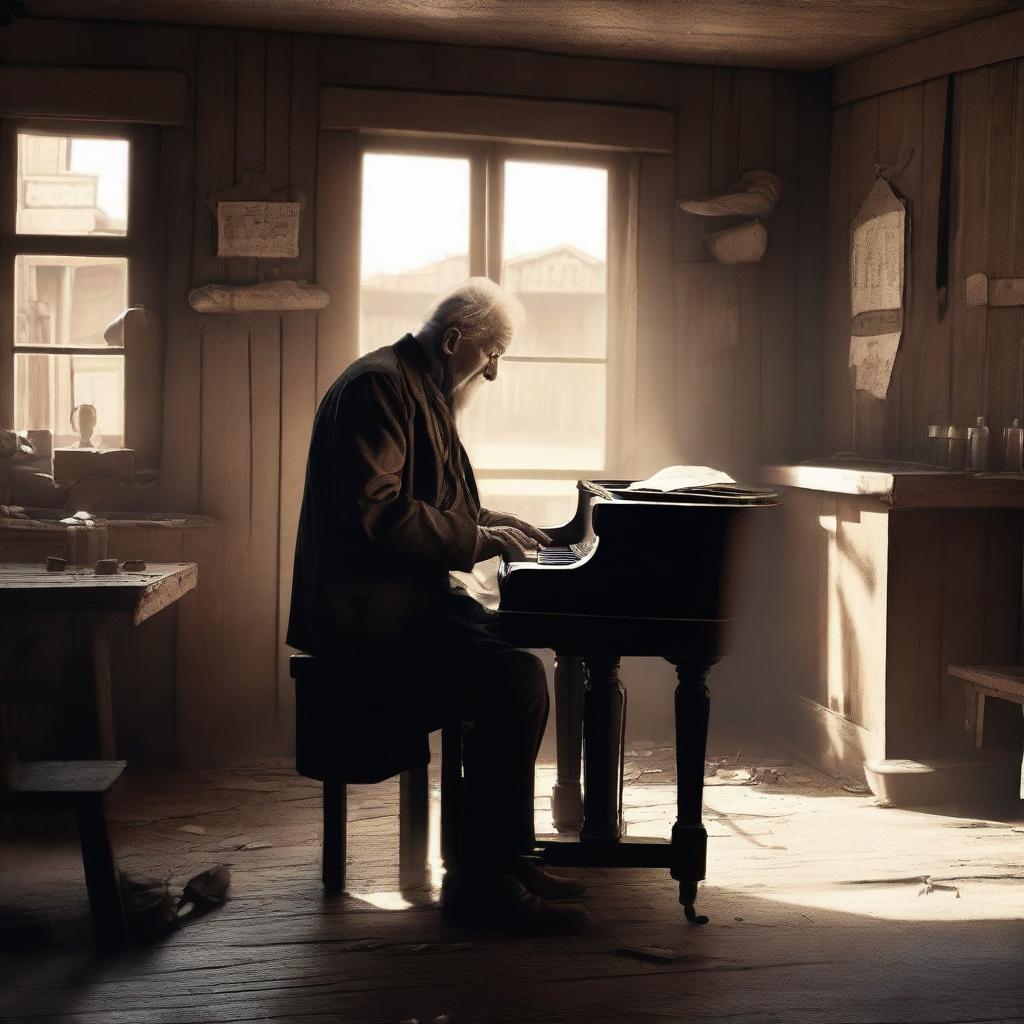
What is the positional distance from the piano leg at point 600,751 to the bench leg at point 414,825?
1.61 ft

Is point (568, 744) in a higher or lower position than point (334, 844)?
higher

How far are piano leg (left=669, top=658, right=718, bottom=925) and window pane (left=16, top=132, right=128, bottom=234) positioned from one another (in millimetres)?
3062

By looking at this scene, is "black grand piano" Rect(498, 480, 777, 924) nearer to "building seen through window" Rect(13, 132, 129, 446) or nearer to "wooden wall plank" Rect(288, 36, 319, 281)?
"wooden wall plank" Rect(288, 36, 319, 281)

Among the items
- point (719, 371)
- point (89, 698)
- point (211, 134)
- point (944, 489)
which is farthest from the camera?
point (719, 371)

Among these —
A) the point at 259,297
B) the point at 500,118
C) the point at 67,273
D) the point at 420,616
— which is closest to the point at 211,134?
the point at 259,297

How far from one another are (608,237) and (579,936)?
3.13m

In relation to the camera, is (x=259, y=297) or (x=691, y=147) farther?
(x=691, y=147)

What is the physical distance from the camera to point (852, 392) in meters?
5.31

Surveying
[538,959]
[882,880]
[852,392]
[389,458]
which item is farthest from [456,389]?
[852,392]

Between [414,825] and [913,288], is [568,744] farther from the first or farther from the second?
[913,288]

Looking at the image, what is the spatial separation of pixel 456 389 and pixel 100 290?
6.72 feet

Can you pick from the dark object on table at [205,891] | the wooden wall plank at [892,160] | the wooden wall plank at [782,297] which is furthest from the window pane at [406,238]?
the dark object on table at [205,891]

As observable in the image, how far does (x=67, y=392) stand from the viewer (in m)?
5.02

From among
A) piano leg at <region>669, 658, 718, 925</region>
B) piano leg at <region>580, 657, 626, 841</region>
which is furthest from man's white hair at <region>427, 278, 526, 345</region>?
piano leg at <region>669, 658, 718, 925</region>
